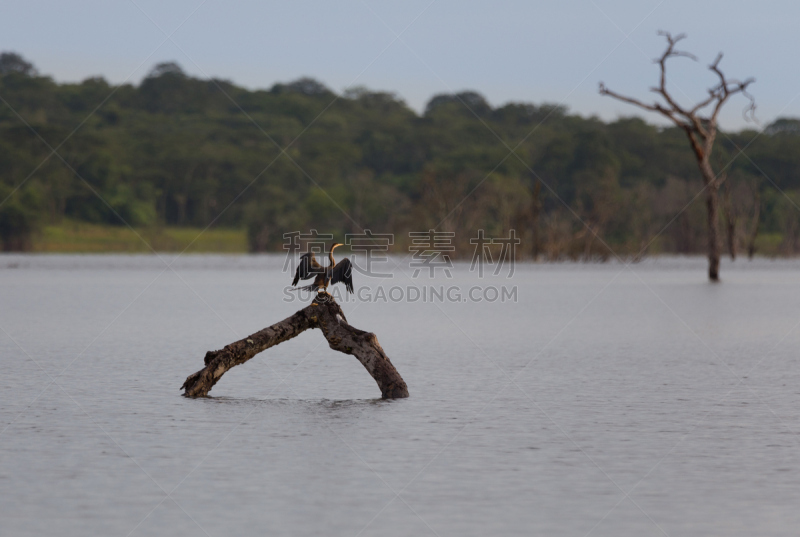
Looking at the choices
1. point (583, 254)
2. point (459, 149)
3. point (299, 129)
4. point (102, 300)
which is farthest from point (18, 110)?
point (102, 300)

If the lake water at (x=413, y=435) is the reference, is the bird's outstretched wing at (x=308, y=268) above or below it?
above

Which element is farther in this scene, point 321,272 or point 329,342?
point 321,272

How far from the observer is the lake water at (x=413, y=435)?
8.05m

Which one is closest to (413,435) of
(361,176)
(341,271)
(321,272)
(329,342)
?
(329,342)

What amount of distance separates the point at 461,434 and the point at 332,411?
199cm

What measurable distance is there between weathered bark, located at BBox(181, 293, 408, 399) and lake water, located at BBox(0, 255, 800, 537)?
11.1 inches

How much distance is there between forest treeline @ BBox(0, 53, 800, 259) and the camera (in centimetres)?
9544

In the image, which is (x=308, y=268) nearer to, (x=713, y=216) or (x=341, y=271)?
(x=341, y=271)

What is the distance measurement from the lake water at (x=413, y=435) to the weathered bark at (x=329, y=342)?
0.28 m

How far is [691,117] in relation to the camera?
39.0 metres

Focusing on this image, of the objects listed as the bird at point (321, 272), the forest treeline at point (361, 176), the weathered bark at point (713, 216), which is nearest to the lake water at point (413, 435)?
the bird at point (321, 272)

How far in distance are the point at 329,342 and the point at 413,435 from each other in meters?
2.55

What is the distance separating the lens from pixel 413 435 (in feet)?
36.4

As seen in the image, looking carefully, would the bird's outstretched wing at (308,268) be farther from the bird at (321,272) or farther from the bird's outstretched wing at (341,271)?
the bird's outstretched wing at (341,271)
